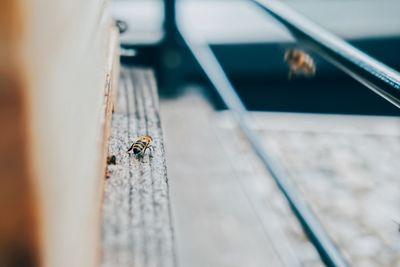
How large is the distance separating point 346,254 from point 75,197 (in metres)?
2.00

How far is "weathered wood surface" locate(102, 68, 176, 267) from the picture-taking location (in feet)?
2.18

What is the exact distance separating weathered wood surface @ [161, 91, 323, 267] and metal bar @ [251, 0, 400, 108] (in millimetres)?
703

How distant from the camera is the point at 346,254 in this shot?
2.39m

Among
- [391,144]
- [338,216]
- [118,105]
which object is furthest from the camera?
[391,144]

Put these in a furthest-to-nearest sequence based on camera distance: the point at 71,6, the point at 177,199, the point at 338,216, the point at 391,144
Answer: the point at 391,144, the point at 338,216, the point at 177,199, the point at 71,6

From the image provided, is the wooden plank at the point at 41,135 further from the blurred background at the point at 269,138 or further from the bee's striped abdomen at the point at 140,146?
the blurred background at the point at 269,138

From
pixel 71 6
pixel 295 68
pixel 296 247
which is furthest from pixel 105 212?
pixel 296 247

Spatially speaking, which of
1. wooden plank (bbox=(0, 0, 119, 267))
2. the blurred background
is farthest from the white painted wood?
the blurred background

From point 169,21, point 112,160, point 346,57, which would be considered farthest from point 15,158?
point 169,21

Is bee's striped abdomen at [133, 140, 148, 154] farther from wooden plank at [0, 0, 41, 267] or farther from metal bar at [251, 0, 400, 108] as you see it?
wooden plank at [0, 0, 41, 267]

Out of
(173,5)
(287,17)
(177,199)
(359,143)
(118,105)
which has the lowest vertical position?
(359,143)

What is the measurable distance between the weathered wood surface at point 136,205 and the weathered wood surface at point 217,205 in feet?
2.17

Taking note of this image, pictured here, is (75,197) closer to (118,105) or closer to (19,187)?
(19,187)

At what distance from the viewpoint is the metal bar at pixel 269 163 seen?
1.31 metres
